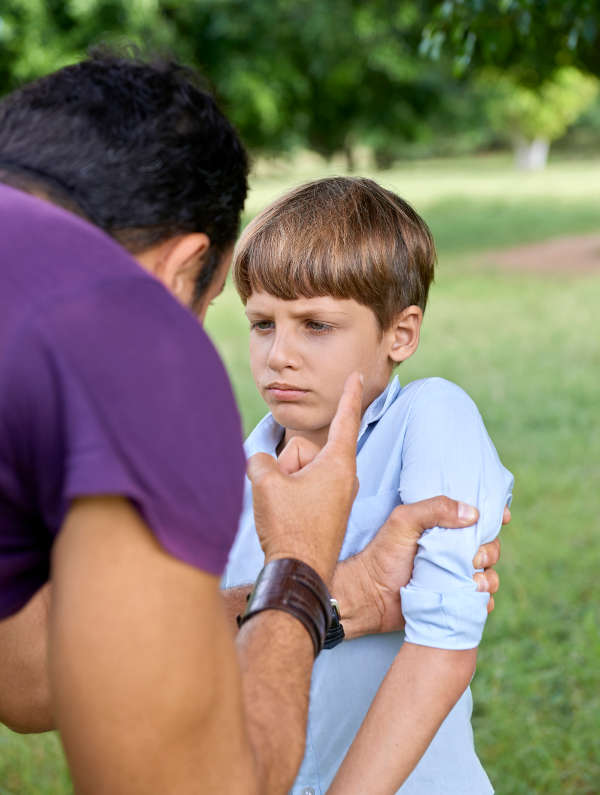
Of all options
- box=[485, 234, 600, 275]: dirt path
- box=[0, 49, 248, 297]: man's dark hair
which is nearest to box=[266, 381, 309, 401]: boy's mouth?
box=[0, 49, 248, 297]: man's dark hair

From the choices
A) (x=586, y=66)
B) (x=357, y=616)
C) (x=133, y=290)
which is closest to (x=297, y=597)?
(x=357, y=616)

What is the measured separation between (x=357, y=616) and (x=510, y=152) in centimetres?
7401

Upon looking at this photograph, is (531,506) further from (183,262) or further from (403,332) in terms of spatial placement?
(183,262)

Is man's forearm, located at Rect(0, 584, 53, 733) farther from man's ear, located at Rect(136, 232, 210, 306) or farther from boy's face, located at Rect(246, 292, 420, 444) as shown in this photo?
man's ear, located at Rect(136, 232, 210, 306)

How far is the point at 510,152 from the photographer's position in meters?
72.3

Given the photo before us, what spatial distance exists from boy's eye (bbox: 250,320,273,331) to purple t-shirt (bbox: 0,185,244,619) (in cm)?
97

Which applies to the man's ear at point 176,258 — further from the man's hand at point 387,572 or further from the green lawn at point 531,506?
the green lawn at point 531,506

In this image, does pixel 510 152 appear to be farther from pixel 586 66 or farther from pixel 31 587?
pixel 31 587

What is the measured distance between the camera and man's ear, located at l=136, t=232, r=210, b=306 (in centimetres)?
148

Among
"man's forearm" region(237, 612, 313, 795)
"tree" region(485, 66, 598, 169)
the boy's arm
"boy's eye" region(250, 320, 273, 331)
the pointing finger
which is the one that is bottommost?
"tree" region(485, 66, 598, 169)

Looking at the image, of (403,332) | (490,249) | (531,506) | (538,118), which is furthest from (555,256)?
(538,118)

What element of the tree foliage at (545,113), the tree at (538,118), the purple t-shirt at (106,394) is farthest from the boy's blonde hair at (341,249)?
the tree foliage at (545,113)

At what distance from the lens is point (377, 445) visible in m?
2.11

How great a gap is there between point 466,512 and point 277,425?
1.91 ft
